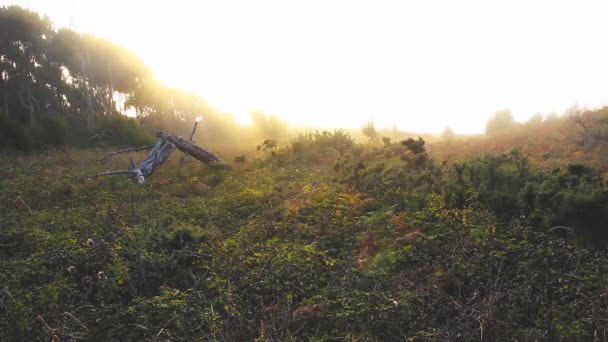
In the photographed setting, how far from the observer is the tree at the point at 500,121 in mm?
21500

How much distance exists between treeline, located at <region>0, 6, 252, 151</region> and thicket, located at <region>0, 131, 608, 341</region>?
1732cm

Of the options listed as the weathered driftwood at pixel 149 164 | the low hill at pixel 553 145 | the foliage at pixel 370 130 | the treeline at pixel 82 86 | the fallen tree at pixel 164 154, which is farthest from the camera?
the treeline at pixel 82 86

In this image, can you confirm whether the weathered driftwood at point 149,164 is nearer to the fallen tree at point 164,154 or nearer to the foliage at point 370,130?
the fallen tree at point 164,154

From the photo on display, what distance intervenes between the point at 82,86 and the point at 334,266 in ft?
119

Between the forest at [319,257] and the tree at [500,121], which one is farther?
the tree at [500,121]

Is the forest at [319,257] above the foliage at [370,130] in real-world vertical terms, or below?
below

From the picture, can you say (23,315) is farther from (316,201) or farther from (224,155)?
(224,155)

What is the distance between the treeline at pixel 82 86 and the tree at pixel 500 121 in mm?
19389

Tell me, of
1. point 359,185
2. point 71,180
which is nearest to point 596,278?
point 359,185

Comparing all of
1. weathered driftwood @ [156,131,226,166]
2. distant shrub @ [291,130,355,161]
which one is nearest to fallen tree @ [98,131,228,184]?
weathered driftwood @ [156,131,226,166]

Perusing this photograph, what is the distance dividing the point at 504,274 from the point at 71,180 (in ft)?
32.5

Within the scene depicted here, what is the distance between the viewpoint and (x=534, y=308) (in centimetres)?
354

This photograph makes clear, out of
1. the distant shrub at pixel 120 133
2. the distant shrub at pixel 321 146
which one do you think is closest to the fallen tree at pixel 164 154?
the distant shrub at pixel 321 146

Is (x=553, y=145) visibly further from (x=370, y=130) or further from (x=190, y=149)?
(x=190, y=149)
